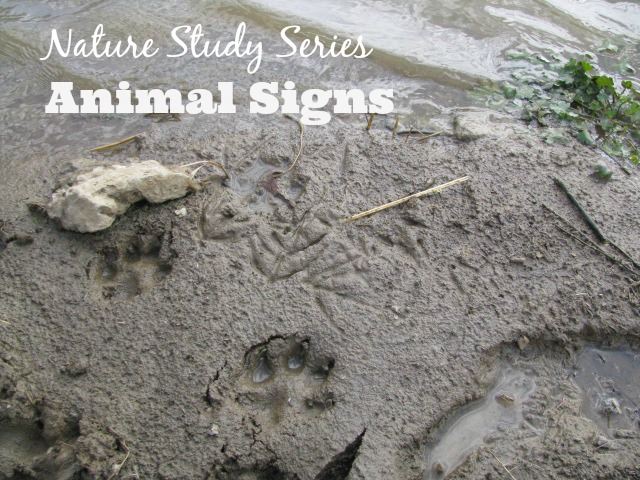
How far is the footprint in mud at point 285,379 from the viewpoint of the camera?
7.81ft

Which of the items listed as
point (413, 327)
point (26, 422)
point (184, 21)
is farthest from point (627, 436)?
point (184, 21)

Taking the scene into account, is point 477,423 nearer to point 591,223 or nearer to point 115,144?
point 591,223

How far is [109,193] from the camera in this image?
9.15 ft

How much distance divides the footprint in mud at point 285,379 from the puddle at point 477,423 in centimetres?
51

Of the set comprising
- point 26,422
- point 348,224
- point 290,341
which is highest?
point 348,224

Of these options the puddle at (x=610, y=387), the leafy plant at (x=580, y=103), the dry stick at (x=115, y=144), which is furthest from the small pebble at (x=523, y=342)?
the dry stick at (x=115, y=144)

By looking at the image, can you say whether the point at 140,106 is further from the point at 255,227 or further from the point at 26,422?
the point at 26,422

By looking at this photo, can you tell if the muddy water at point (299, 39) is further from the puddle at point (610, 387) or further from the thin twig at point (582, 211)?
the puddle at point (610, 387)

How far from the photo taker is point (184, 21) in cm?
475

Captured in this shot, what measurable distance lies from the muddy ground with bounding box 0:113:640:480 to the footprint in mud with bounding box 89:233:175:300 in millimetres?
11

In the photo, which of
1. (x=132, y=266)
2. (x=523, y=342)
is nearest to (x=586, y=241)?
(x=523, y=342)

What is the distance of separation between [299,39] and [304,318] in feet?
9.74

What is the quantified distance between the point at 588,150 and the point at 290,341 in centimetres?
251

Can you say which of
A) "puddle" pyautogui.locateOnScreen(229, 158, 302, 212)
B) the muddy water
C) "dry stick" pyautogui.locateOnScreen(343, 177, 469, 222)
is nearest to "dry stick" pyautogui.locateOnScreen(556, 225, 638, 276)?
"dry stick" pyautogui.locateOnScreen(343, 177, 469, 222)
